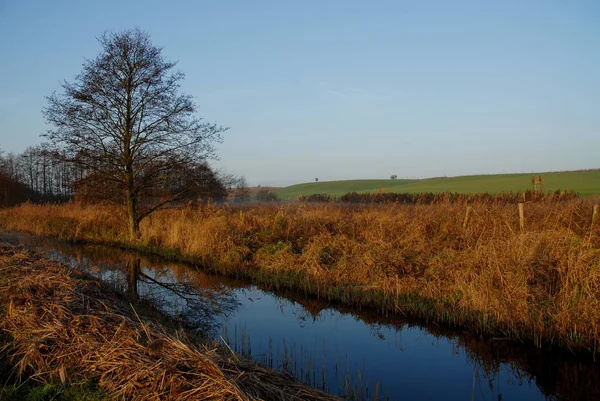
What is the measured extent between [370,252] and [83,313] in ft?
25.2

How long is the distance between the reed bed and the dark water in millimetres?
488

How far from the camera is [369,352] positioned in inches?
291

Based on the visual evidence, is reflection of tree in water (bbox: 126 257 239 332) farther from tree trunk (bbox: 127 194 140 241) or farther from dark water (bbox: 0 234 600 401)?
tree trunk (bbox: 127 194 140 241)

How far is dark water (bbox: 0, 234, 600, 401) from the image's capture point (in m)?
6.04

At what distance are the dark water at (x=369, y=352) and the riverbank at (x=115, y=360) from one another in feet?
5.85

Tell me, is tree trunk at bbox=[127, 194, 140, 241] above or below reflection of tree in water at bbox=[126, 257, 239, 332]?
above

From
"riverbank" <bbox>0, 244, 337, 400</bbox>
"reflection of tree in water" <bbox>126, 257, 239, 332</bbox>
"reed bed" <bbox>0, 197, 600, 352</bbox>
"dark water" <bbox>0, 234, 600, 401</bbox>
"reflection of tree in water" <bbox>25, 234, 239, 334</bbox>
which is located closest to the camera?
"riverbank" <bbox>0, 244, 337, 400</bbox>

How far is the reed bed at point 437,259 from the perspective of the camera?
754 centimetres

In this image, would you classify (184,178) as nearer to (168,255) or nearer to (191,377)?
(168,255)

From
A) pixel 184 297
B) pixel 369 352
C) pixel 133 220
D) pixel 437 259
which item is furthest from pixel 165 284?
pixel 133 220

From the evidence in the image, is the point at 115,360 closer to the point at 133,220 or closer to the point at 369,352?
the point at 369,352

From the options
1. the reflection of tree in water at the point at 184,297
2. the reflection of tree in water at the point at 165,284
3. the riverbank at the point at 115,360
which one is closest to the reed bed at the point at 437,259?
the reflection of tree in water at the point at 165,284

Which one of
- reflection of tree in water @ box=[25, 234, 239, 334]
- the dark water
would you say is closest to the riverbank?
the dark water

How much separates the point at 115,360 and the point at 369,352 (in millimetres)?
4503
